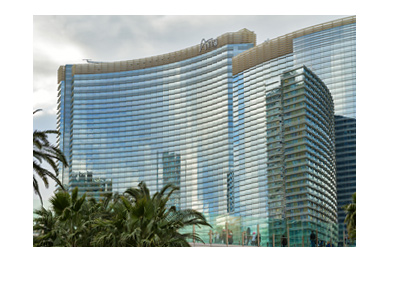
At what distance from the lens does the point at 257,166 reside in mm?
143375

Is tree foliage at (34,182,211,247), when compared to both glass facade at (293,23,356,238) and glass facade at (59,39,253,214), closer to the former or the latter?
glass facade at (293,23,356,238)

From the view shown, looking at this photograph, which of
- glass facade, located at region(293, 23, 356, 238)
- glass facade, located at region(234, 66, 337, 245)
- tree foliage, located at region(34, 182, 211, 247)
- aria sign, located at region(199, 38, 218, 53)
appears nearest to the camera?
tree foliage, located at region(34, 182, 211, 247)

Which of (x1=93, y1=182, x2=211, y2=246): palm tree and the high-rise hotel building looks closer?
(x1=93, y1=182, x2=211, y2=246): palm tree

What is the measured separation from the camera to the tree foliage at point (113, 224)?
2233 cm

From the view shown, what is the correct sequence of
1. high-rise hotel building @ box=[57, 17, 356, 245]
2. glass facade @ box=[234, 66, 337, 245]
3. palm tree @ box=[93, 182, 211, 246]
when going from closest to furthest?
palm tree @ box=[93, 182, 211, 246]
glass facade @ box=[234, 66, 337, 245]
high-rise hotel building @ box=[57, 17, 356, 245]

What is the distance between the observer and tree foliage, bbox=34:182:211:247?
2233 centimetres

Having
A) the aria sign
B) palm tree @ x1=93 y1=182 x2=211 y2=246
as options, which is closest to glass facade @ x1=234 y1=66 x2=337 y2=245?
the aria sign

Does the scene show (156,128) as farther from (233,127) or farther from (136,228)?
(136,228)

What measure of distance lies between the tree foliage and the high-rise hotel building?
106 metres
